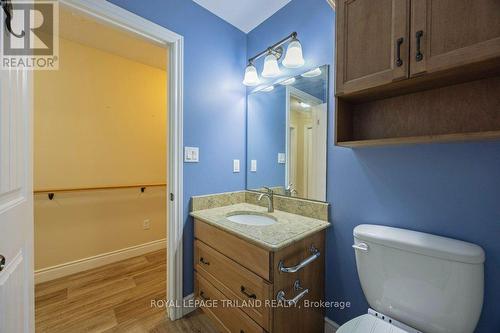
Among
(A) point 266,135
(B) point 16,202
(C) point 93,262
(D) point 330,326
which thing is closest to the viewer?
(B) point 16,202

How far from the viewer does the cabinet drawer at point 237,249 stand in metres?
1.01

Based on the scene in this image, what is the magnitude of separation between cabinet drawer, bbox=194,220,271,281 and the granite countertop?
4cm

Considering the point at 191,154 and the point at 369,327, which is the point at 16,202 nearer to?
the point at 191,154

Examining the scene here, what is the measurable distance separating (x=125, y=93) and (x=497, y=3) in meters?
2.87

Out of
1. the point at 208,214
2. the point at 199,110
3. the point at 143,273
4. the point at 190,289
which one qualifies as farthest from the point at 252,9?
the point at 143,273

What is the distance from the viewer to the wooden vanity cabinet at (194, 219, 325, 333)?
3.29ft

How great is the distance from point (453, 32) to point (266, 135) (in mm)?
1245

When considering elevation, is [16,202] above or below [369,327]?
above

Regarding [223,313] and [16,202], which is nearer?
[16,202]

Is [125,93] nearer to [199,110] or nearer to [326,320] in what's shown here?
[199,110]

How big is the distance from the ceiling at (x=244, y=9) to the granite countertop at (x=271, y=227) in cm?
160

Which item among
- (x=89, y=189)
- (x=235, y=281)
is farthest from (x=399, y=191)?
(x=89, y=189)

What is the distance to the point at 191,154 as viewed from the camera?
1.57 meters

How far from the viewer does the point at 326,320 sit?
1355 millimetres
